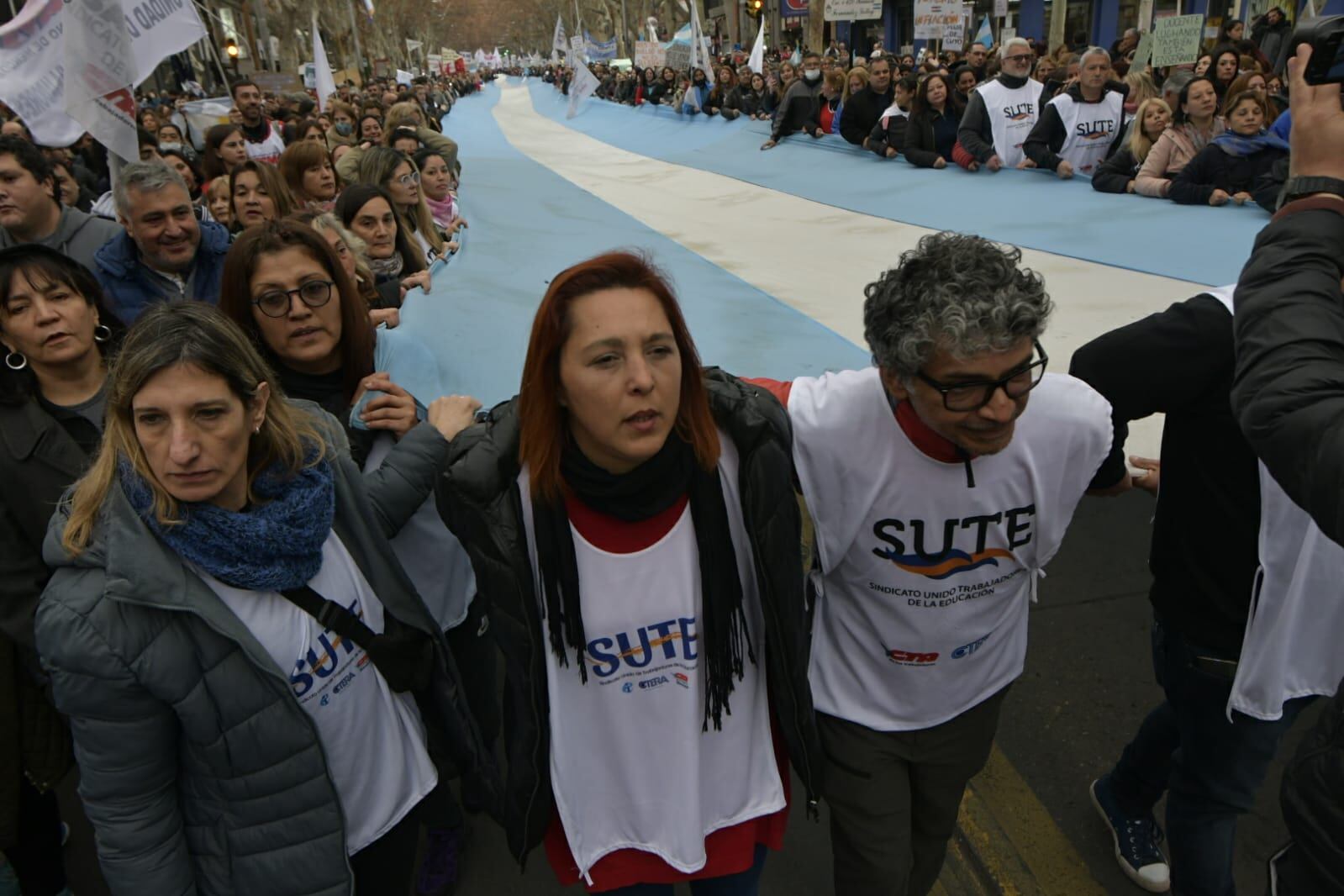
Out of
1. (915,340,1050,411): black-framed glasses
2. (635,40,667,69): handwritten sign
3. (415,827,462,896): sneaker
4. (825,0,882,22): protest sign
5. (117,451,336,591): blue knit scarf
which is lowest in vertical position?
(415,827,462,896): sneaker

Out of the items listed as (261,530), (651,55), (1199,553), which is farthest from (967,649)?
(651,55)

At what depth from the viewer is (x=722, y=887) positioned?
203 cm

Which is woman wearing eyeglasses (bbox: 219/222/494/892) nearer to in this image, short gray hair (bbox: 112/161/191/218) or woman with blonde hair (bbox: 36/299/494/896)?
woman with blonde hair (bbox: 36/299/494/896)

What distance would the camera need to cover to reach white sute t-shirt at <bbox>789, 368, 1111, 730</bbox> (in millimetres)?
1818

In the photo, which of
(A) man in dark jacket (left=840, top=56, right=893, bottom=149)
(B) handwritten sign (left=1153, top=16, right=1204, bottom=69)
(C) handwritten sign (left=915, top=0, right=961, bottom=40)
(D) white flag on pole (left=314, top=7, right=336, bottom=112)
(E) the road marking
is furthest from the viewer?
(C) handwritten sign (left=915, top=0, right=961, bottom=40)

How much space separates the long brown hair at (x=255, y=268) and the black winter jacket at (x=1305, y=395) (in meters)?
2.14

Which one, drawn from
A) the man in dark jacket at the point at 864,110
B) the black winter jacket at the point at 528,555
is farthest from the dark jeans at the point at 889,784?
the man in dark jacket at the point at 864,110

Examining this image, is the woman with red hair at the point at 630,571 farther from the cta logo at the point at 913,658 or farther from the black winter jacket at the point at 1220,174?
the black winter jacket at the point at 1220,174

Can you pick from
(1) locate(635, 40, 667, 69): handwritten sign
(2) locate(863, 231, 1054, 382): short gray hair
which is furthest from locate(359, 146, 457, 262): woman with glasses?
(1) locate(635, 40, 667, 69): handwritten sign

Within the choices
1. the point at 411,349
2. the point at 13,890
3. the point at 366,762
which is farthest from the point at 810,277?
the point at 13,890

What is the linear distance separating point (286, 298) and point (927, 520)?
1.76m

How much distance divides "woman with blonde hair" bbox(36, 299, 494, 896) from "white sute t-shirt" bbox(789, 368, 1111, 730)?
1026 mm

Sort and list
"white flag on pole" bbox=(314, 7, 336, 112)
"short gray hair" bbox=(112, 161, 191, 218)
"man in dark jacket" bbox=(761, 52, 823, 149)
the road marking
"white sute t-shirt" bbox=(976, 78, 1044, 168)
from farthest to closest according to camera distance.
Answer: "white flag on pole" bbox=(314, 7, 336, 112) < "man in dark jacket" bbox=(761, 52, 823, 149) < "white sute t-shirt" bbox=(976, 78, 1044, 168) < the road marking < "short gray hair" bbox=(112, 161, 191, 218)

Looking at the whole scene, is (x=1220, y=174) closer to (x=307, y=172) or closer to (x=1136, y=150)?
(x=1136, y=150)
